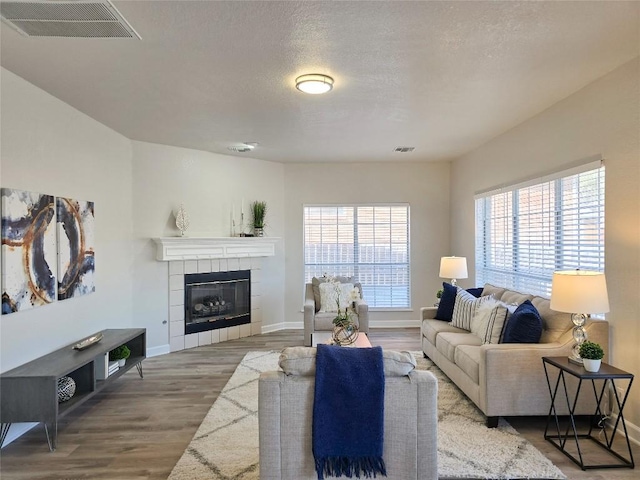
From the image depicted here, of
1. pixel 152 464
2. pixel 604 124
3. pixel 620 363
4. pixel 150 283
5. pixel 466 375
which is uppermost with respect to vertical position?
pixel 604 124

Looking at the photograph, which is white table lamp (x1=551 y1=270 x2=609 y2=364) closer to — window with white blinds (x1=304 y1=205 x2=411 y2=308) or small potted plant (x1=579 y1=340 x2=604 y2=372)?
small potted plant (x1=579 y1=340 x2=604 y2=372)

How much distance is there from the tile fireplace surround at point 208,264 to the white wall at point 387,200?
1.97 ft

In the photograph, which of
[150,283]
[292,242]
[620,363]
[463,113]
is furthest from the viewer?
[292,242]

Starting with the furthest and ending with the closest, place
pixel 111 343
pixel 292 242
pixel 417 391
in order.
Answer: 1. pixel 292 242
2. pixel 111 343
3. pixel 417 391

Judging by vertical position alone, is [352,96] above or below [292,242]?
above

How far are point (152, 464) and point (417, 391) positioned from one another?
1855 mm

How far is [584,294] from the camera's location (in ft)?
8.87

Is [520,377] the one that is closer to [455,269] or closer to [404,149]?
[455,269]

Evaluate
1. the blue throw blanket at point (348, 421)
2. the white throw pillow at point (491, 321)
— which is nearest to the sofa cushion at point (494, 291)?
the white throw pillow at point (491, 321)

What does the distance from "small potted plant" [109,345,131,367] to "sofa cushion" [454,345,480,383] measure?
3.23 m

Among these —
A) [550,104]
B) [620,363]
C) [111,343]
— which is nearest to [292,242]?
[111,343]

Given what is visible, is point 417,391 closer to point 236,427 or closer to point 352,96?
point 236,427

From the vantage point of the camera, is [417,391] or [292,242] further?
[292,242]

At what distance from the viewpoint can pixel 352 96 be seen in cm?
347
